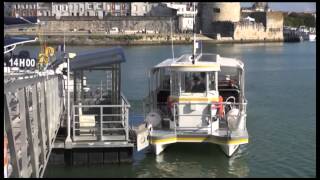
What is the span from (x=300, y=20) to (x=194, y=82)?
550 ft

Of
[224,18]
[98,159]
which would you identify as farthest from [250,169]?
[224,18]

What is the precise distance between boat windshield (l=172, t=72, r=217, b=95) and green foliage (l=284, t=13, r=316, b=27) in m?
160

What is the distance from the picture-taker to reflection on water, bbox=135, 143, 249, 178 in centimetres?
1402

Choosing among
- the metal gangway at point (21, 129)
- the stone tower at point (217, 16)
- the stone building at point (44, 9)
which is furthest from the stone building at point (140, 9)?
the metal gangway at point (21, 129)

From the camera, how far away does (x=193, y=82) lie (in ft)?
50.5

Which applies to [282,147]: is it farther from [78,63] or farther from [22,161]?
[22,161]

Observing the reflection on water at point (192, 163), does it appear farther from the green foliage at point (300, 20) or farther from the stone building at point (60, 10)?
the green foliage at point (300, 20)

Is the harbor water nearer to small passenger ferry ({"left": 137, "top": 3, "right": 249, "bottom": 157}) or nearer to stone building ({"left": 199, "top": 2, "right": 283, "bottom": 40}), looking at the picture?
small passenger ferry ({"left": 137, "top": 3, "right": 249, "bottom": 157})

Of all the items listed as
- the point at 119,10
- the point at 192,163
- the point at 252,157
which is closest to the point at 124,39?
the point at 119,10

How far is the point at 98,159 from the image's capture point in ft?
45.9

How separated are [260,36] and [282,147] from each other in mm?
112170

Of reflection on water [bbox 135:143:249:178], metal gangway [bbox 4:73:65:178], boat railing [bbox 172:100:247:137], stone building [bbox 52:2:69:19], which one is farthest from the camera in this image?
stone building [bbox 52:2:69:19]

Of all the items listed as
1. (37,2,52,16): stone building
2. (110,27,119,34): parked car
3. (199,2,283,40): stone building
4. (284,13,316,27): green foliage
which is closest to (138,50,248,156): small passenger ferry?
(199,2,283,40): stone building

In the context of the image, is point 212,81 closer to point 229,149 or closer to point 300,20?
point 229,149
